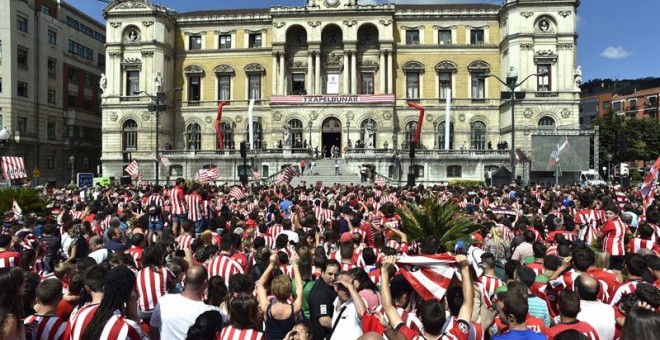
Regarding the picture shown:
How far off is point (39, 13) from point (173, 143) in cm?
1939

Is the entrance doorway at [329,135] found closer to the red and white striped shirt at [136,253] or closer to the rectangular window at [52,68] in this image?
the rectangular window at [52,68]

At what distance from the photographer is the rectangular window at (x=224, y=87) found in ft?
201

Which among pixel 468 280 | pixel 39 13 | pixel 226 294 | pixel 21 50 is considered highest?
pixel 39 13

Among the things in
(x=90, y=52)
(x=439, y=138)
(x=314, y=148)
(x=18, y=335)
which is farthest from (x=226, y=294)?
(x=90, y=52)

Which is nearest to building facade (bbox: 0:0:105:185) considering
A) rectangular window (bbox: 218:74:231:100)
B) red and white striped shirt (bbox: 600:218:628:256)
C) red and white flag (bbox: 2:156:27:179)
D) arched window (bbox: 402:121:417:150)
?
rectangular window (bbox: 218:74:231:100)

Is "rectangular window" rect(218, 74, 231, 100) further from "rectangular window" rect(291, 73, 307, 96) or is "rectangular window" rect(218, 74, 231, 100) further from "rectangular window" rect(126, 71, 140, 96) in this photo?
"rectangular window" rect(126, 71, 140, 96)

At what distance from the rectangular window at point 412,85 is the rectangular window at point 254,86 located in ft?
55.9

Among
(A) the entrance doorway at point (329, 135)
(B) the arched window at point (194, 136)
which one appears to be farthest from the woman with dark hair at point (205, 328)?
(B) the arched window at point (194, 136)

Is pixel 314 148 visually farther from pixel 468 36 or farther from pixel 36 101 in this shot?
pixel 36 101

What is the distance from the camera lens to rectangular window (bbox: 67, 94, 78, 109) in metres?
61.9

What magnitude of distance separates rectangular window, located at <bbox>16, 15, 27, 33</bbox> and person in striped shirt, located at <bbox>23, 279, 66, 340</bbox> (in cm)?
5769

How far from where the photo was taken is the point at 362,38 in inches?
2328

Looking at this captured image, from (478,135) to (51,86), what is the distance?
47.7 metres

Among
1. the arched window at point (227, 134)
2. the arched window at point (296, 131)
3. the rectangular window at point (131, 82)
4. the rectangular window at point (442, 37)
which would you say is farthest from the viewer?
the arched window at point (227, 134)
